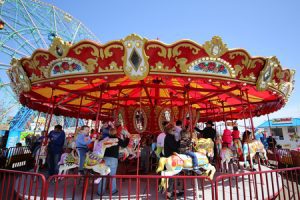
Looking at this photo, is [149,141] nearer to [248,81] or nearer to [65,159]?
[65,159]

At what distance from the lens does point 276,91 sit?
16.9ft

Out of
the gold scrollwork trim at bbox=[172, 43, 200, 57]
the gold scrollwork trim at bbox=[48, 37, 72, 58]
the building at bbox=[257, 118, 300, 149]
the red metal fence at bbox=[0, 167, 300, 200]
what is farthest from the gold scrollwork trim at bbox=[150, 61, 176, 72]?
the building at bbox=[257, 118, 300, 149]

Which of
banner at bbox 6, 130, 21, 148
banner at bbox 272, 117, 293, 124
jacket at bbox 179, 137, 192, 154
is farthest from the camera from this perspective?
banner at bbox 272, 117, 293, 124

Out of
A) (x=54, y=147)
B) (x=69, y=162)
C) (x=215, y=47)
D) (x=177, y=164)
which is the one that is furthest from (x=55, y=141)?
(x=215, y=47)

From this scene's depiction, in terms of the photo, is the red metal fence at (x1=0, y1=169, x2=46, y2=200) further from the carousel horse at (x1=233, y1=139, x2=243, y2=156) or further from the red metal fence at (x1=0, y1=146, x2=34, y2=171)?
the carousel horse at (x1=233, y1=139, x2=243, y2=156)

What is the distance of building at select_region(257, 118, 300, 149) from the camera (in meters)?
21.0

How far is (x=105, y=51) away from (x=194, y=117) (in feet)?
18.7

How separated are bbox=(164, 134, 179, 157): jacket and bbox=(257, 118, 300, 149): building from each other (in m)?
20.3

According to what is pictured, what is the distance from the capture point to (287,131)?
21.9m

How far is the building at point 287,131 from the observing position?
826 inches

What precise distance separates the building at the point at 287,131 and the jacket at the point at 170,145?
801 inches

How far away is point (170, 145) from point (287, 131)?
76.1 feet

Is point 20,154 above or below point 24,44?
below

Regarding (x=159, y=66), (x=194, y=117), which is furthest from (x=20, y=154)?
(x=159, y=66)
